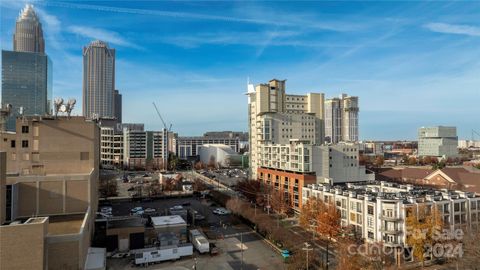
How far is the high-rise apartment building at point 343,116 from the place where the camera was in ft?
245

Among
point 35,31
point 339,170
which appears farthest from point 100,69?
point 339,170

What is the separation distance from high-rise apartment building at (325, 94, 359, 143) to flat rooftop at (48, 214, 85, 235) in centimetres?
6511

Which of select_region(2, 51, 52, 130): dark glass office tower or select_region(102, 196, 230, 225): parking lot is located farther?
select_region(2, 51, 52, 130): dark glass office tower

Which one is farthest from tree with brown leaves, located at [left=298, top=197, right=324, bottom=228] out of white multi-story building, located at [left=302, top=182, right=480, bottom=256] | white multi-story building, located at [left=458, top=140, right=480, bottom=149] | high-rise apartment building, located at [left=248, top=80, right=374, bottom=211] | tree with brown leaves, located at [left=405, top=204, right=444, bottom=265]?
white multi-story building, located at [left=458, top=140, right=480, bottom=149]

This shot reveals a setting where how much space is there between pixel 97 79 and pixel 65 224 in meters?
147

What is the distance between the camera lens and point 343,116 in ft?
247

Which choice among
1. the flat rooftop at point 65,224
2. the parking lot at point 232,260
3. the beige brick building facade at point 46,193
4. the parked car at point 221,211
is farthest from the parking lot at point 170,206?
the flat rooftop at point 65,224

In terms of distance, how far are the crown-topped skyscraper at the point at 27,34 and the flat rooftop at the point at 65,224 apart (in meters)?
115

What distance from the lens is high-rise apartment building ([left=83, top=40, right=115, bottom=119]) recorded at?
147m

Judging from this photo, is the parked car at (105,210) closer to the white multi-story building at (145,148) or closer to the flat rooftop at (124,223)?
the flat rooftop at (124,223)

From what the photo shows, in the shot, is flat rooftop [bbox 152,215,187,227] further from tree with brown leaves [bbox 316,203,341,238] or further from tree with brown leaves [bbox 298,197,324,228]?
tree with brown leaves [bbox 316,203,341,238]

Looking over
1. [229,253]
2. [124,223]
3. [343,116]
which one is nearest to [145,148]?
[343,116]

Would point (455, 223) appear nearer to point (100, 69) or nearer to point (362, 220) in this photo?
point (362, 220)

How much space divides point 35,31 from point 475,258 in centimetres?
13349
